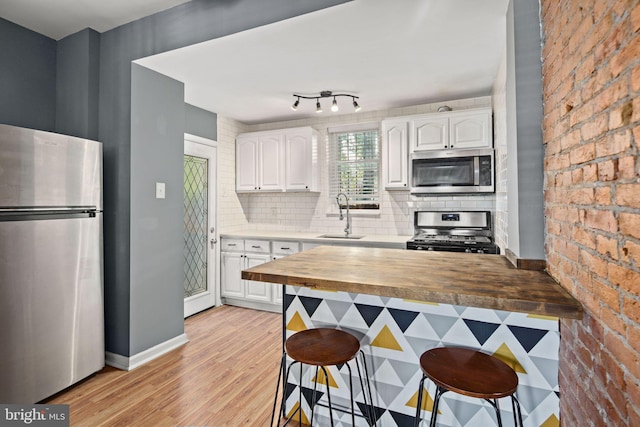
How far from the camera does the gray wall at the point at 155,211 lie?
2.64 m

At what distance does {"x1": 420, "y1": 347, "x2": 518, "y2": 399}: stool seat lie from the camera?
1166 millimetres

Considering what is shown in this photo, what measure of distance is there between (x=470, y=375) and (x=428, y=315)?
36cm

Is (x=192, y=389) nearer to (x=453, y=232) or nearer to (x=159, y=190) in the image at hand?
(x=159, y=190)

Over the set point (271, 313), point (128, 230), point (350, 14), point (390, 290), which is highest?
point (350, 14)

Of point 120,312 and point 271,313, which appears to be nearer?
point 120,312

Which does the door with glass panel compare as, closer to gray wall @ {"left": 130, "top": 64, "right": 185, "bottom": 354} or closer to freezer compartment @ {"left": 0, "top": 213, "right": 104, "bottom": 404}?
gray wall @ {"left": 130, "top": 64, "right": 185, "bottom": 354}

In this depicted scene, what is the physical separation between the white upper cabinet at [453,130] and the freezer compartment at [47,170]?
9.71 ft

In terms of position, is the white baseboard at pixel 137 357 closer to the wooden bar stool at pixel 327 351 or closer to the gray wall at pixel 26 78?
the wooden bar stool at pixel 327 351

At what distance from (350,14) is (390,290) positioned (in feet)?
5.50

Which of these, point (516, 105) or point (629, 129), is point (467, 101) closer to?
A: point (516, 105)

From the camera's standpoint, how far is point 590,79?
1.05 m

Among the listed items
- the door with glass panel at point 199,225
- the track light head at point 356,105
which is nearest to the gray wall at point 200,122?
the door with glass panel at point 199,225

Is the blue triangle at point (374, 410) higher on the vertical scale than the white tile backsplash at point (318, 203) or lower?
lower

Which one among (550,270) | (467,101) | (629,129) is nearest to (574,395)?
(550,270)
